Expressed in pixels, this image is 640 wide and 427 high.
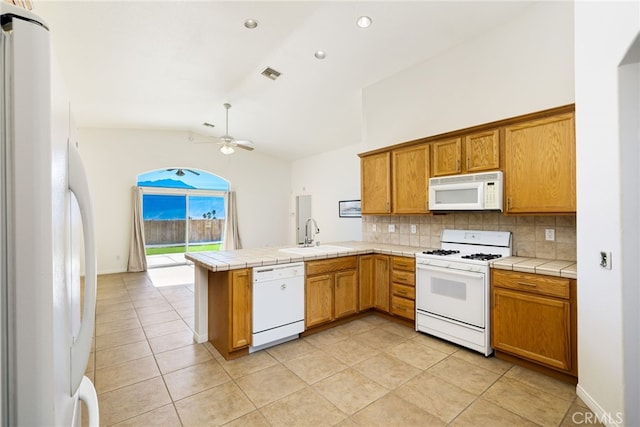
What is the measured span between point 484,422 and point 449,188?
216 cm

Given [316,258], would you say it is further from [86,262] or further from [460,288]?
[86,262]

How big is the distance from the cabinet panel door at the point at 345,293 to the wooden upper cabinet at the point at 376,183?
103cm

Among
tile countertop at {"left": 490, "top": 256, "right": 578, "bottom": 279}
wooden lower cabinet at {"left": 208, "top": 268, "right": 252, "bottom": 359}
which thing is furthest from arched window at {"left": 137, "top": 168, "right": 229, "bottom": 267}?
tile countertop at {"left": 490, "top": 256, "right": 578, "bottom": 279}

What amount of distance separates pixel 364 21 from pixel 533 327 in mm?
3329

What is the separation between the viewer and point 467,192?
3.18 metres

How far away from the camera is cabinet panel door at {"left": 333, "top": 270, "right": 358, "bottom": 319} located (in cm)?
349

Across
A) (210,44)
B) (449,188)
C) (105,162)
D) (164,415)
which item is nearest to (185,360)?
(164,415)

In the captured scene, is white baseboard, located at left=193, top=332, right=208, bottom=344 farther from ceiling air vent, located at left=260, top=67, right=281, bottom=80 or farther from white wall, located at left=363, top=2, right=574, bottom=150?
ceiling air vent, located at left=260, top=67, right=281, bottom=80

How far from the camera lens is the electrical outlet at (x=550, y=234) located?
9.33 feet

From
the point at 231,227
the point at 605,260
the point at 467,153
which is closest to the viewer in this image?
the point at 605,260

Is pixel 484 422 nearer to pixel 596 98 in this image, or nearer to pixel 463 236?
pixel 463 236

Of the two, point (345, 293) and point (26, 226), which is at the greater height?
point (26, 226)

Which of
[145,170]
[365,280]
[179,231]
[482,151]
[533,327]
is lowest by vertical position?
[533,327]

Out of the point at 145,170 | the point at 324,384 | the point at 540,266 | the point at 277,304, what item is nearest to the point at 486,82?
the point at 540,266
